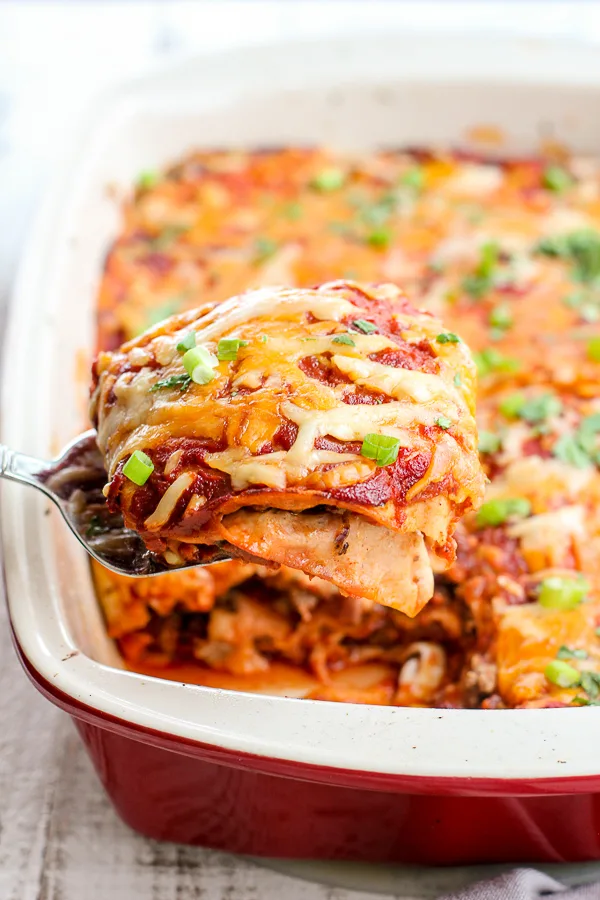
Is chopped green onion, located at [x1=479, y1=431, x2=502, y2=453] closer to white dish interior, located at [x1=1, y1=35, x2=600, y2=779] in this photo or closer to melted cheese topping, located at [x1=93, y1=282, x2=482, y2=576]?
melted cheese topping, located at [x1=93, y1=282, x2=482, y2=576]

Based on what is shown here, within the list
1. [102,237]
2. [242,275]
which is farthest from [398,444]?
[102,237]

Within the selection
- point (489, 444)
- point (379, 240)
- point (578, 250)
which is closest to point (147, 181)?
point (379, 240)

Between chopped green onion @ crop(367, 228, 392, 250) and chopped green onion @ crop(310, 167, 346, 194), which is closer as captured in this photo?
chopped green onion @ crop(367, 228, 392, 250)

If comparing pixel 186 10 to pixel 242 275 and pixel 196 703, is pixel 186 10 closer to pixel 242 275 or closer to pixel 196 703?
pixel 242 275

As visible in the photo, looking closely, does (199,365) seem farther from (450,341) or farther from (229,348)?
(450,341)

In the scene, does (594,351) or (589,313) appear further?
(589,313)

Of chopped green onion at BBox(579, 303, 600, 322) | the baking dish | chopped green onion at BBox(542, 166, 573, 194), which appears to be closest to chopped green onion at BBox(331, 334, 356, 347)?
the baking dish
